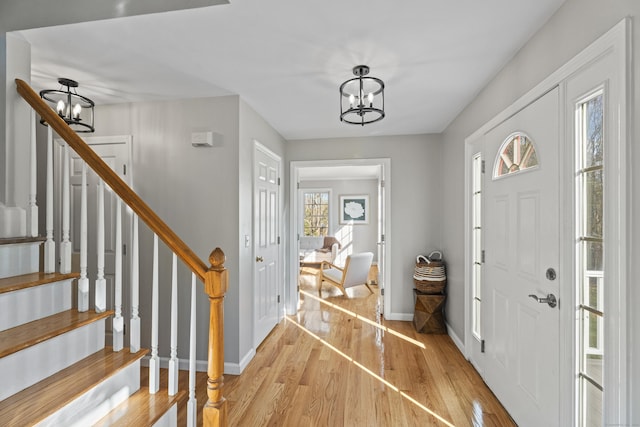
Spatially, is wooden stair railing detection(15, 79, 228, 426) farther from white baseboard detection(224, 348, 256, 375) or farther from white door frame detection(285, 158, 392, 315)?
white door frame detection(285, 158, 392, 315)

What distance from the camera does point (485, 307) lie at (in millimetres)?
2484

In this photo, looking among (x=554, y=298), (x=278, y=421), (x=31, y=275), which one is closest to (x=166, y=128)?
(x=31, y=275)

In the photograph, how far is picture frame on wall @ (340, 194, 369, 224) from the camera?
8328mm

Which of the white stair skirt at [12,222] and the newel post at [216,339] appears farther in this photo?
the white stair skirt at [12,222]

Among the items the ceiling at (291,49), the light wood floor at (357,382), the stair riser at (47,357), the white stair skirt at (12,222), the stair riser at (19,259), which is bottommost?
the light wood floor at (357,382)

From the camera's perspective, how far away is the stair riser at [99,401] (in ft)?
4.06

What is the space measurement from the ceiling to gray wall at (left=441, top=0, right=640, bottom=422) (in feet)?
0.33

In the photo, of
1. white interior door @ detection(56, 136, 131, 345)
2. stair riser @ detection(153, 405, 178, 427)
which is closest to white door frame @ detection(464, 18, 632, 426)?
stair riser @ detection(153, 405, 178, 427)

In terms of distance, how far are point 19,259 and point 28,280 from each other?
23cm

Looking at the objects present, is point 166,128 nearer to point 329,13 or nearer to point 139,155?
point 139,155

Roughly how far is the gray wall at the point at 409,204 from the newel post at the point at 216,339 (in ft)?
9.39

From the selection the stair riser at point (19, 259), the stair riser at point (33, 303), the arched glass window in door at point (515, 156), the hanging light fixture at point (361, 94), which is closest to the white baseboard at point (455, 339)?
the arched glass window in door at point (515, 156)

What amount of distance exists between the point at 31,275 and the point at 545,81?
3.02m

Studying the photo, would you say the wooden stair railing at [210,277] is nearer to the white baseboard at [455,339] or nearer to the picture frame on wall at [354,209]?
the white baseboard at [455,339]
